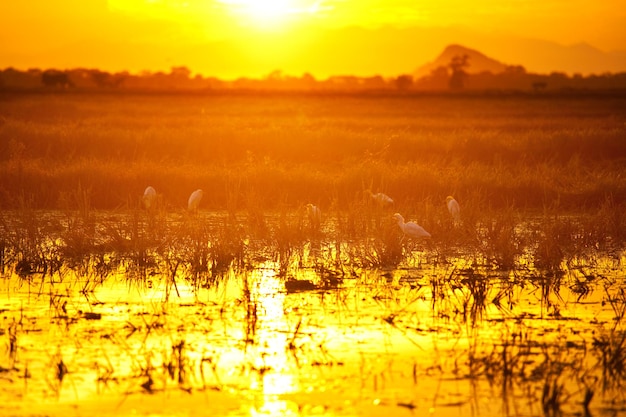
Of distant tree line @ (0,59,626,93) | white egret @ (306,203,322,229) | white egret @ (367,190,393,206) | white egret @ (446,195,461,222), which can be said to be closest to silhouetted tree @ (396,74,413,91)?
distant tree line @ (0,59,626,93)

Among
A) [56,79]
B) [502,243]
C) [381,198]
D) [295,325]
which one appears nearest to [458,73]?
[56,79]

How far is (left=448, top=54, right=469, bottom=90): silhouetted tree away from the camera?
94375 millimetres

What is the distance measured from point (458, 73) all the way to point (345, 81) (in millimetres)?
26461

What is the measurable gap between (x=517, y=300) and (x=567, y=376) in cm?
253

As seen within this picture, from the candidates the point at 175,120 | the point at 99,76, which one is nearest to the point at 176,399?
the point at 175,120

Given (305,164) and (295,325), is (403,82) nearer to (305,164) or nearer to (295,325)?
(305,164)

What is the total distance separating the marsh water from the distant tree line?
78639 millimetres

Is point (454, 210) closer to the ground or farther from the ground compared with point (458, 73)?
closer to the ground

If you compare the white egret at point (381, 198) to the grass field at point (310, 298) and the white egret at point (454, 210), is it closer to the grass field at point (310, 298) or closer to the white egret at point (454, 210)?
the grass field at point (310, 298)

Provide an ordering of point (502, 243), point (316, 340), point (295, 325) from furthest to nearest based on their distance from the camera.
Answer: point (502, 243) < point (295, 325) < point (316, 340)

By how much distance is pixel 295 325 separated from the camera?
7871 mm

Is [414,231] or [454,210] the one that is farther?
[454,210]

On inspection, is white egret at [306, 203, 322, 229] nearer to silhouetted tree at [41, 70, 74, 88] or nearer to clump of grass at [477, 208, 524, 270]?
clump of grass at [477, 208, 524, 270]

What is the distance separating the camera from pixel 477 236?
11.7m
